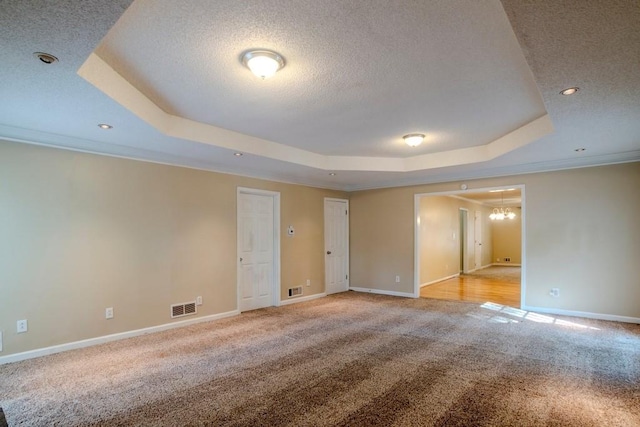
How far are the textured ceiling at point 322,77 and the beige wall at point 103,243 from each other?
31 centimetres

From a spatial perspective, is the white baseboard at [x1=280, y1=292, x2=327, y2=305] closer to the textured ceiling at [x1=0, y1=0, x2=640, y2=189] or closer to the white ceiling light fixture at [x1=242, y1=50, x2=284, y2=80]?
the textured ceiling at [x1=0, y1=0, x2=640, y2=189]

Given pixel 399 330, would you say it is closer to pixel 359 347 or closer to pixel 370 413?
pixel 359 347

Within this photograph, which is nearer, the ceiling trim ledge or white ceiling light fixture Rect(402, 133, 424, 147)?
the ceiling trim ledge

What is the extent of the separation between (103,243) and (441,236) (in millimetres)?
7635

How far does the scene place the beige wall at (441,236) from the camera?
8.23 meters

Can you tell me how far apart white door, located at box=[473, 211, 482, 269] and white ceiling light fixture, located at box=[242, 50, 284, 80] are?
1060cm

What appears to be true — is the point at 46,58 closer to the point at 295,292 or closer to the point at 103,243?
the point at 103,243

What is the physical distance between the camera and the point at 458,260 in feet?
33.5

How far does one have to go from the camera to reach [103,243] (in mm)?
4156

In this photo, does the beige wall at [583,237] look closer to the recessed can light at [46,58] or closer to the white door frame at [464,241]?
the white door frame at [464,241]

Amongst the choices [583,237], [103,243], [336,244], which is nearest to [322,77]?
[103,243]

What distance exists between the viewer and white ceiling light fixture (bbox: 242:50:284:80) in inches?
96.0

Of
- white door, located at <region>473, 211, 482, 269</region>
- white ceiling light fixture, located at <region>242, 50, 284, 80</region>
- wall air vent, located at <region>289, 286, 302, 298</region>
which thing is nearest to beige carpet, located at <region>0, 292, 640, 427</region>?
wall air vent, located at <region>289, 286, 302, 298</region>

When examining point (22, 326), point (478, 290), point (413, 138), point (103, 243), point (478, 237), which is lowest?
point (478, 290)
